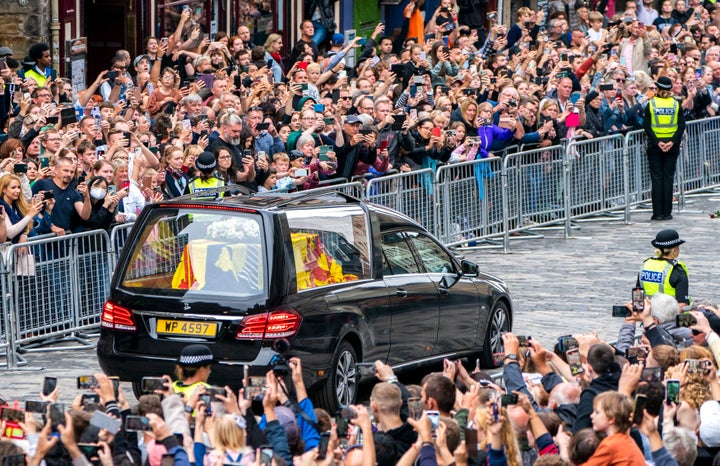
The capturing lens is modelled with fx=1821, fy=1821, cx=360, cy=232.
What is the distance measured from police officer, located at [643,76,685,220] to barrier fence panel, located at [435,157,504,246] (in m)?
3.09

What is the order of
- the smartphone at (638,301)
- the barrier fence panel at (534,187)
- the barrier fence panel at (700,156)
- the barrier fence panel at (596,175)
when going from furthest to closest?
1. the barrier fence panel at (700,156)
2. the barrier fence panel at (596,175)
3. the barrier fence panel at (534,187)
4. the smartphone at (638,301)

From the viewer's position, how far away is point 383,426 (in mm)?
10523

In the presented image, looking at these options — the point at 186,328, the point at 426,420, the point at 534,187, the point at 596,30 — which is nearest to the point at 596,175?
the point at 534,187

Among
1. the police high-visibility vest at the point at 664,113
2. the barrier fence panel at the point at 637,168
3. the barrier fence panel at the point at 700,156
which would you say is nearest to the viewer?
the police high-visibility vest at the point at 664,113

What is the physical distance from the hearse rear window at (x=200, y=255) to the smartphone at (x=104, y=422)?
449cm

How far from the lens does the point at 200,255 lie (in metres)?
13.9

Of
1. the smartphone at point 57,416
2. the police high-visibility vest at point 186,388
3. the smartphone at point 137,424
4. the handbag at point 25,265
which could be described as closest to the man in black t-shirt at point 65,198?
the handbag at point 25,265

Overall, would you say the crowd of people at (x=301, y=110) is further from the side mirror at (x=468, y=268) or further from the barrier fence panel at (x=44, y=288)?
the side mirror at (x=468, y=268)

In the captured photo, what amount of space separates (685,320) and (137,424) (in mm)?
4789

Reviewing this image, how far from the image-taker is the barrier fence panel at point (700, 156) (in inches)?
1032

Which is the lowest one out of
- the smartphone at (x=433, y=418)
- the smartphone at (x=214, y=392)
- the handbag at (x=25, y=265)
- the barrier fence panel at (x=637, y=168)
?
the smartphone at (x=433, y=418)

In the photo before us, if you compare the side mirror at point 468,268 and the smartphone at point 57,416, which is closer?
the smartphone at point 57,416

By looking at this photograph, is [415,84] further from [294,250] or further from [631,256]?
[294,250]

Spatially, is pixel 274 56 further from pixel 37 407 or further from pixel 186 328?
pixel 37 407
